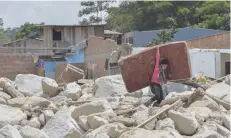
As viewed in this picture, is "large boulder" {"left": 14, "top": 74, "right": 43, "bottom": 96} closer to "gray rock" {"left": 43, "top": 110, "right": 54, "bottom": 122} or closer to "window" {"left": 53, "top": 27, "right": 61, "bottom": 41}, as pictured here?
"gray rock" {"left": 43, "top": 110, "right": 54, "bottom": 122}

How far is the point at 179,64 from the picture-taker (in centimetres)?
759

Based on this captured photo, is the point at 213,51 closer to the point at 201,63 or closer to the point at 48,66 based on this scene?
the point at 201,63

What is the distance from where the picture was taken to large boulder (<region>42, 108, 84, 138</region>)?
5605 millimetres

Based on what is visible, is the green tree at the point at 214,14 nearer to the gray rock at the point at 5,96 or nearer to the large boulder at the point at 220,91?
the large boulder at the point at 220,91

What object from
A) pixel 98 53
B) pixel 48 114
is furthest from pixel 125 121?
pixel 98 53

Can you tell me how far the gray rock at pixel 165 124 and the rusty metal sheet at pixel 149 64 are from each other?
6.72 ft

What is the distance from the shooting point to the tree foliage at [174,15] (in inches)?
1048

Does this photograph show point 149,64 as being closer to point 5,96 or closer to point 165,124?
point 165,124

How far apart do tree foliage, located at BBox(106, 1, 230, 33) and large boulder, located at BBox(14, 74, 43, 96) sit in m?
18.1

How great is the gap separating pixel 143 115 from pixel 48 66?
1275 cm

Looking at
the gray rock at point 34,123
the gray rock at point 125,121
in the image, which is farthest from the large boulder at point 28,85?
the gray rock at point 125,121

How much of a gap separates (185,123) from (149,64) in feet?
7.34

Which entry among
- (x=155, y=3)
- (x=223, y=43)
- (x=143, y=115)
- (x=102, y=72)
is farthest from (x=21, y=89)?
(x=155, y=3)

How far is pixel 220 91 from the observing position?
7633 millimetres
